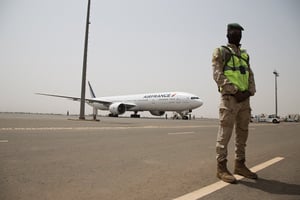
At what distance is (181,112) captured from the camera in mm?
42906

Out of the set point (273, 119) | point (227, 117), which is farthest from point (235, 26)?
point (273, 119)

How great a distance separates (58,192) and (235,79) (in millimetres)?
2580

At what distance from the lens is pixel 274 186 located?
12.1ft

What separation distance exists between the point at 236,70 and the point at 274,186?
1539mm

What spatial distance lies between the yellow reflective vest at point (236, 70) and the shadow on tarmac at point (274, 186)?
121 cm

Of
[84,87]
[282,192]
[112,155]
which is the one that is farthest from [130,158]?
[84,87]

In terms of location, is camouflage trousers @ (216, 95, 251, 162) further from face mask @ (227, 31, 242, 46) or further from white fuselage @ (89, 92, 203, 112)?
white fuselage @ (89, 92, 203, 112)

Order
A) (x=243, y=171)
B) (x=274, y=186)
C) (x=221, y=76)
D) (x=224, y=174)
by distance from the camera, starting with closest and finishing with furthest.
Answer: (x=274, y=186) < (x=224, y=174) < (x=221, y=76) < (x=243, y=171)

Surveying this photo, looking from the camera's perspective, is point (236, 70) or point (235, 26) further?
point (235, 26)

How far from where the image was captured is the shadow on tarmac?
3451 millimetres

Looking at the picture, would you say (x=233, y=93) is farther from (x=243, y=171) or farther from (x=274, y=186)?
(x=274, y=186)

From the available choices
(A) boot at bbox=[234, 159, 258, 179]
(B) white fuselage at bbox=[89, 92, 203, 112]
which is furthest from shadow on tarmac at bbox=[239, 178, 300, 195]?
(B) white fuselage at bbox=[89, 92, 203, 112]

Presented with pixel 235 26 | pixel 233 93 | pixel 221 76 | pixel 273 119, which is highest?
pixel 235 26

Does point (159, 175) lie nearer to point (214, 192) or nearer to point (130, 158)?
point (214, 192)
